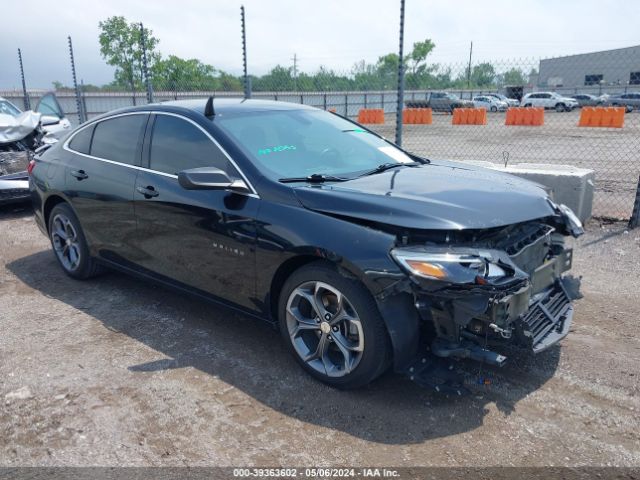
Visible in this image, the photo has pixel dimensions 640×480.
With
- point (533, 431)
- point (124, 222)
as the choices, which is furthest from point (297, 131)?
point (533, 431)

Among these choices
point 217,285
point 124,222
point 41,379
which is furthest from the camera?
point 124,222

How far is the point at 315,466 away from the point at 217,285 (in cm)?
154

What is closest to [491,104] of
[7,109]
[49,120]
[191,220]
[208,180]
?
[49,120]

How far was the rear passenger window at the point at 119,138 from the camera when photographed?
4.28 metres

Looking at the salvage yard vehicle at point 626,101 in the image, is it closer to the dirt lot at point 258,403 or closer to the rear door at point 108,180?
the dirt lot at point 258,403

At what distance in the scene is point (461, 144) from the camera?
1861 centimetres

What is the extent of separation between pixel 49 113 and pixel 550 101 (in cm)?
3819

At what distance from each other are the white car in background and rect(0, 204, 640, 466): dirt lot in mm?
6852

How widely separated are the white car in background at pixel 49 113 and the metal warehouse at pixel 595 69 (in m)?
38.6

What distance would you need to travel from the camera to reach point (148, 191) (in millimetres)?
4020

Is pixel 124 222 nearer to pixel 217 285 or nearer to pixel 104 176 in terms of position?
pixel 104 176

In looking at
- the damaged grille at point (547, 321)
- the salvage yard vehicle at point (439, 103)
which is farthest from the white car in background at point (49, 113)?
the salvage yard vehicle at point (439, 103)

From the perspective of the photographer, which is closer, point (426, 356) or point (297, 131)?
point (426, 356)

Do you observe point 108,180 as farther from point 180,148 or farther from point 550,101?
point 550,101
